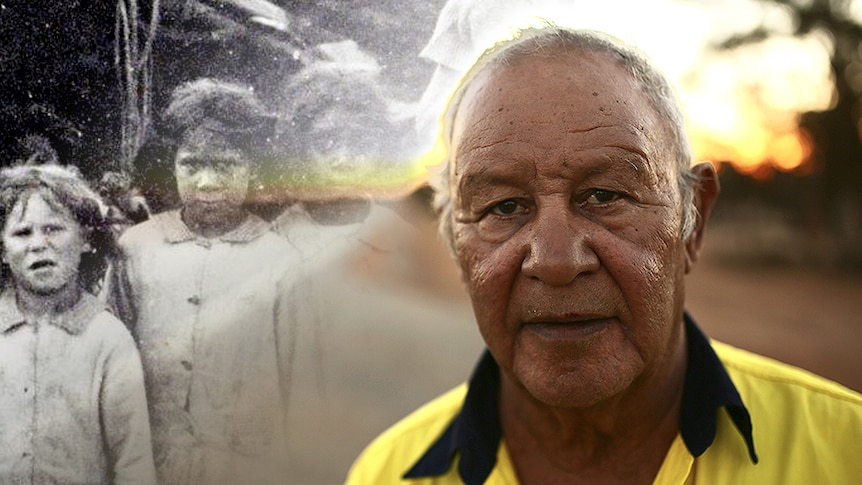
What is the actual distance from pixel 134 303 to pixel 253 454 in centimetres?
51

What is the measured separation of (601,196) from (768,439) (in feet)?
2.26

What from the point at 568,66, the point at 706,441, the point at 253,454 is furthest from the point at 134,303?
the point at 706,441

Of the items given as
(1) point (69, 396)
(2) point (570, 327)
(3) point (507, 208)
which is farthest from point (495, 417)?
(1) point (69, 396)

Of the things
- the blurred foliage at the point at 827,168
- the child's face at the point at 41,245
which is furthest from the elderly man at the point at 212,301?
the blurred foliage at the point at 827,168

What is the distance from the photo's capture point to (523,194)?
1.75 metres

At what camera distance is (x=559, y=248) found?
1.67 metres

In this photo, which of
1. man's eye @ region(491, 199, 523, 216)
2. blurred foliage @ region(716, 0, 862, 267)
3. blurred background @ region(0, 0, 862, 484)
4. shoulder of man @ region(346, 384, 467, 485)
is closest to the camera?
man's eye @ region(491, 199, 523, 216)

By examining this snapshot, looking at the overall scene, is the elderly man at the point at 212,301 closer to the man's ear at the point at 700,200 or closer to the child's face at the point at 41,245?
the child's face at the point at 41,245

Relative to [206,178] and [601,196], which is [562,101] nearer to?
[601,196]

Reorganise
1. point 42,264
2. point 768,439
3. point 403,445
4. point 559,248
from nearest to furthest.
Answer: point 559,248 < point 768,439 < point 42,264 < point 403,445

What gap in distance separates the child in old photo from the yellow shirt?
0.76m

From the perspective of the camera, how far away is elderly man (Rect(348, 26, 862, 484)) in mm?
1698

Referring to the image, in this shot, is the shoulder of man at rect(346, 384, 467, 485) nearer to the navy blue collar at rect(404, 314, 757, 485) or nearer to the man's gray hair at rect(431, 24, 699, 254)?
the navy blue collar at rect(404, 314, 757, 485)

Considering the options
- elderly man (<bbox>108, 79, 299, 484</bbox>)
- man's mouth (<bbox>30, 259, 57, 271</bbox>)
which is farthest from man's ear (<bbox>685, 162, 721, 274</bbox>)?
man's mouth (<bbox>30, 259, 57, 271</bbox>)
